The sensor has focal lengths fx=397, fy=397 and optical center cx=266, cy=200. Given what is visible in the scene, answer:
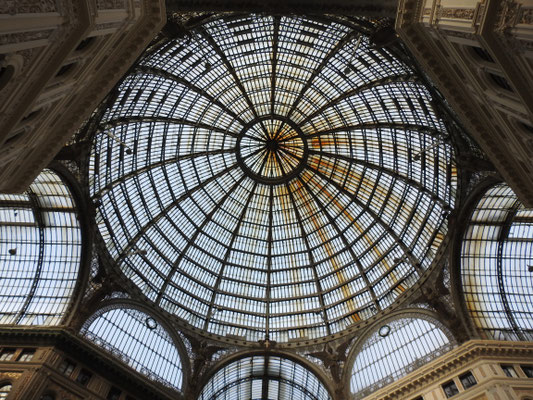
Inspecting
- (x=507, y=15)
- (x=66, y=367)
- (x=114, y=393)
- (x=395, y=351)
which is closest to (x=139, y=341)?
(x=114, y=393)

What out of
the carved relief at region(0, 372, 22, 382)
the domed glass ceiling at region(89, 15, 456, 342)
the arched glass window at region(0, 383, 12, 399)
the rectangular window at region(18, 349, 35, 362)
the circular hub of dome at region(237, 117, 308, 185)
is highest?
the circular hub of dome at region(237, 117, 308, 185)

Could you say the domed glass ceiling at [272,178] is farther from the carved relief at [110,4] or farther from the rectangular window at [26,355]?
the carved relief at [110,4]

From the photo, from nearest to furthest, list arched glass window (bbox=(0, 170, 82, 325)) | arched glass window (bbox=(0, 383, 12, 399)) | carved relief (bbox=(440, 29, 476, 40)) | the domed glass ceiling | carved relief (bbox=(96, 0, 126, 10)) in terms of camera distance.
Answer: carved relief (bbox=(440, 29, 476, 40)), carved relief (bbox=(96, 0, 126, 10)), arched glass window (bbox=(0, 383, 12, 399)), arched glass window (bbox=(0, 170, 82, 325)), the domed glass ceiling

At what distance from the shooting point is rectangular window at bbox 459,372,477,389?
92.9ft

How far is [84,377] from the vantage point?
29859 mm

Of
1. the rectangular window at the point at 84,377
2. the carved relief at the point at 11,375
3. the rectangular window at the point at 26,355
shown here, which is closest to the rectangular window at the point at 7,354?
the rectangular window at the point at 26,355

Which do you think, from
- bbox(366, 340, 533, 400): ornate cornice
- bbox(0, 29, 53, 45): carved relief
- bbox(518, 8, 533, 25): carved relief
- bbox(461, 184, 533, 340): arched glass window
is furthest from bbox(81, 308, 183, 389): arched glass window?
bbox(518, 8, 533, 25): carved relief

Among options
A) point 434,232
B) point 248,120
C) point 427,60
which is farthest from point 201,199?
point 427,60

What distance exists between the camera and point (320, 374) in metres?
37.7

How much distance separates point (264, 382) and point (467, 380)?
21455mm

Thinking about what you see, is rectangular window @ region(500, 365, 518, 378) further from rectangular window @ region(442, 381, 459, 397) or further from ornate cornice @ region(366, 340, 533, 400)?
rectangular window @ region(442, 381, 459, 397)

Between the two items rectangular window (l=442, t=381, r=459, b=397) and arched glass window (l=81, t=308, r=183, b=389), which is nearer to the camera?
rectangular window (l=442, t=381, r=459, b=397)

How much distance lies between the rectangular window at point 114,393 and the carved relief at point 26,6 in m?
27.8

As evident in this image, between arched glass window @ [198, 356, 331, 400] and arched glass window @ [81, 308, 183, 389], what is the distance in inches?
182
